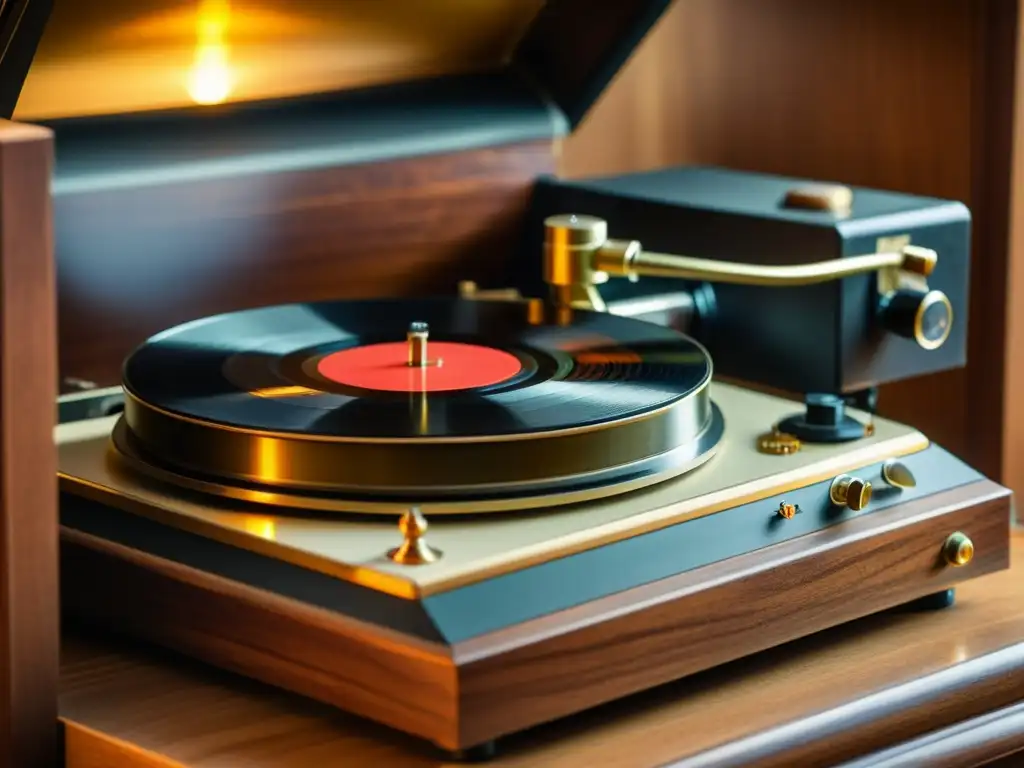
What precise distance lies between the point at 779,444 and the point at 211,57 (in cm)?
61

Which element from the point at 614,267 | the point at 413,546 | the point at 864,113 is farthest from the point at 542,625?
the point at 864,113

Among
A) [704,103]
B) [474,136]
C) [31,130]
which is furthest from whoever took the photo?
[704,103]

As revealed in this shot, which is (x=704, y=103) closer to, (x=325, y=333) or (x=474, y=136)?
(x=474, y=136)

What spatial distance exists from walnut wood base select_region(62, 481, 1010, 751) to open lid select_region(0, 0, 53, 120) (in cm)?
38

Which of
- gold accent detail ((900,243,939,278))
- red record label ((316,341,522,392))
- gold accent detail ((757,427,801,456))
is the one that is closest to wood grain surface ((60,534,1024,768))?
gold accent detail ((757,427,801,456))

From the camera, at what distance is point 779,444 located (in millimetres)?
1192

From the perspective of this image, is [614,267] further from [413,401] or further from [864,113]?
[864,113]

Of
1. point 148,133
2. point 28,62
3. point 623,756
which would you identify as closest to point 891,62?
point 148,133

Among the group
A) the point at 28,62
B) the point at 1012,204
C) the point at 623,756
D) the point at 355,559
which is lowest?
the point at 623,756

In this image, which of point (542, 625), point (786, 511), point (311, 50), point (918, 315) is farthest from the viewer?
point (311, 50)

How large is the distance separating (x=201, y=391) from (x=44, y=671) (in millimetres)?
218

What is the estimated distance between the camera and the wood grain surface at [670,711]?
983 mm

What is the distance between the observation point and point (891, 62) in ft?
6.38

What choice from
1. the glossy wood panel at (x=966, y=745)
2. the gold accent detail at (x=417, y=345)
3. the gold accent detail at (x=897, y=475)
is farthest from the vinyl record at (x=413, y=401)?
the glossy wood panel at (x=966, y=745)
